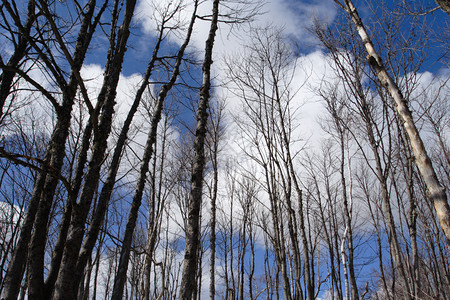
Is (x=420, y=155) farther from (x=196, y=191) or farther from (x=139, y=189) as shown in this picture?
(x=139, y=189)

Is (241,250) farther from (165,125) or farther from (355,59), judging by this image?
(355,59)

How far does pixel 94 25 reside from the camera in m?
4.01

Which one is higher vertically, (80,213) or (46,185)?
(46,185)

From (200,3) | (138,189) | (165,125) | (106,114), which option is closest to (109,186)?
(106,114)

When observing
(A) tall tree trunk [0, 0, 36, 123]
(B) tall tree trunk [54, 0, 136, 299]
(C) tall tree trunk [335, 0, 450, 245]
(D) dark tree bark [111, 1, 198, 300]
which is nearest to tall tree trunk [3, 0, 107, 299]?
(B) tall tree trunk [54, 0, 136, 299]

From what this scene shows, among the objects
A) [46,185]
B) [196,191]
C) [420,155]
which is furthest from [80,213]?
[420,155]

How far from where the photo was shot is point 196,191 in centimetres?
372

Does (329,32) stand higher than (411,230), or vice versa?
(329,32)

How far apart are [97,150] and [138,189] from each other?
2614mm

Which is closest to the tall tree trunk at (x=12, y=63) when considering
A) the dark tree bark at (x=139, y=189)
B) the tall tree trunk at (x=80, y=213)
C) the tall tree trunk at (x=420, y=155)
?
the dark tree bark at (x=139, y=189)

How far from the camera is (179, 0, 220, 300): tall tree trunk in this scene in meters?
3.26

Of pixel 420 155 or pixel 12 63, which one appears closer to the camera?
pixel 420 155

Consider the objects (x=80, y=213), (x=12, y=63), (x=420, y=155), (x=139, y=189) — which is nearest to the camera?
(x=80, y=213)

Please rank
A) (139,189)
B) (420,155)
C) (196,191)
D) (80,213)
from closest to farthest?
(80,213) < (420,155) < (196,191) < (139,189)
